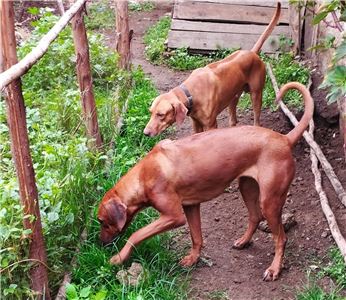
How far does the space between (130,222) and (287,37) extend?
570cm

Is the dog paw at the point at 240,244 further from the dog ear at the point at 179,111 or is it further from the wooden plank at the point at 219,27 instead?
the wooden plank at the point at 219,27

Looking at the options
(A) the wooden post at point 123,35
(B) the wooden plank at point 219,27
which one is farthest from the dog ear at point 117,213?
(B) the wooden plank at point 219,27

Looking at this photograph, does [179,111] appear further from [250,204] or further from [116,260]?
[116,260]

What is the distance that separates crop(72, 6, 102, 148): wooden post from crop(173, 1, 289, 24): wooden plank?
4335mm

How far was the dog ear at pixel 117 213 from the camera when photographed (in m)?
4.54

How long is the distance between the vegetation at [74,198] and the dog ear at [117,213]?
28 cm

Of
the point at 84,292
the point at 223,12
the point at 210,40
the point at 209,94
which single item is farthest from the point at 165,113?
the point at 223,12

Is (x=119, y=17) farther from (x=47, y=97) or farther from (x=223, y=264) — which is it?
(x=223, y=264)

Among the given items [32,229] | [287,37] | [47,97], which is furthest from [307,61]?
[32,229]

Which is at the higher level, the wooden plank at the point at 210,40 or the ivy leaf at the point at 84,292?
the wooden plank at the point at 210,40

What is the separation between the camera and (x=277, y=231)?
4.66 metres

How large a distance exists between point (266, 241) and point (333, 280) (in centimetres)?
81

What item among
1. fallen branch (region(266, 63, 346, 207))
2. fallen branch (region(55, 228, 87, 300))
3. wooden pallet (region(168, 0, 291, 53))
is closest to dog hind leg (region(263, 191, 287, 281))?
fallen branch (region(266, 63, 346, 207))

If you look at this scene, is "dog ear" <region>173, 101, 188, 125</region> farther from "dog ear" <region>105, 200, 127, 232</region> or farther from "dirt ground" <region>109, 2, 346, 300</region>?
"dog ear" <region>105, 200, 127, 232</region>
